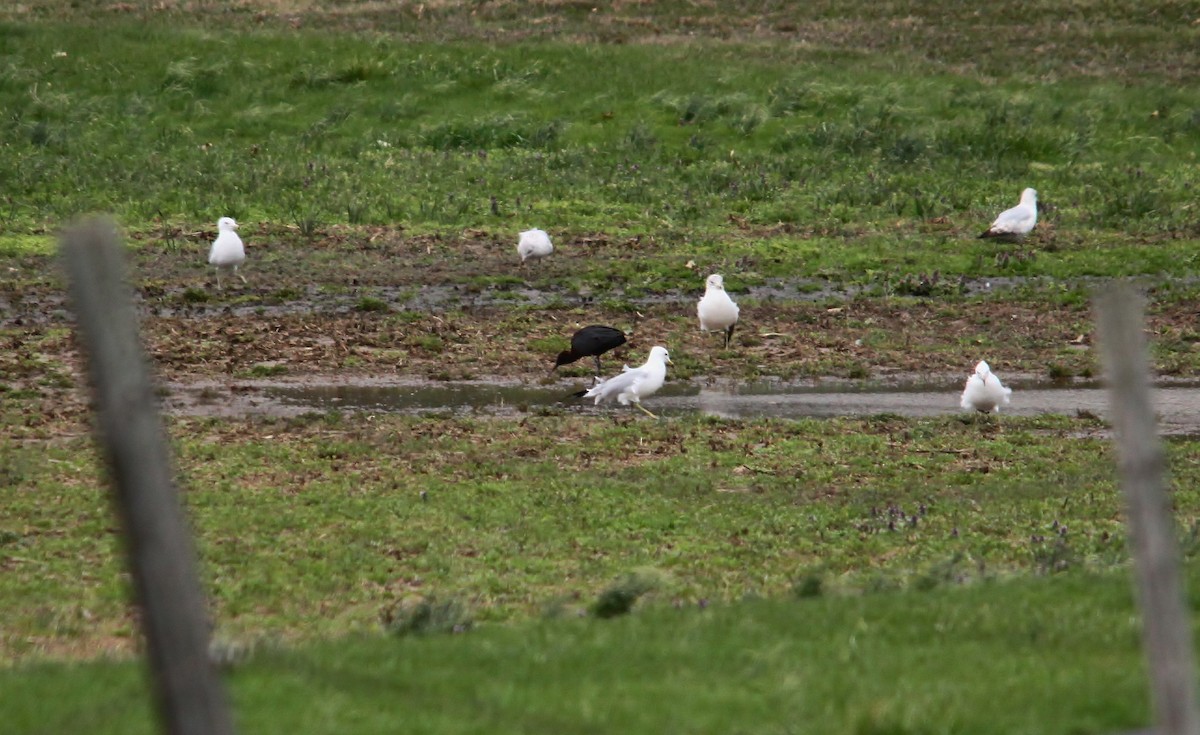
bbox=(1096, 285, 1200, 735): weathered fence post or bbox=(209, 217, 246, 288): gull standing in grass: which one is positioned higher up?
bbox=(209, 217, 246, 288): gull standing in grass

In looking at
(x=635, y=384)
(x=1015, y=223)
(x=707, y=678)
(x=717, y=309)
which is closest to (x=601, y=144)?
(x=1015, y=223)

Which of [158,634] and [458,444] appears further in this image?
[458,444]

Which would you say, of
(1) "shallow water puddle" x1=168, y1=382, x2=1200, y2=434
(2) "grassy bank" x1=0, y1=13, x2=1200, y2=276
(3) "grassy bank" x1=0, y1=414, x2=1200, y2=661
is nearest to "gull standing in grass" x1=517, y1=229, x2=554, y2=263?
(2) "grassy bank" x1=0, y1=13, x2=1200, y2=276

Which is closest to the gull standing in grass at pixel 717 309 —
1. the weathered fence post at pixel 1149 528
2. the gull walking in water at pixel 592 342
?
the gull walking in water at pixel 592 342

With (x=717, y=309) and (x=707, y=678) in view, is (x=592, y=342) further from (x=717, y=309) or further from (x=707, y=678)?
(x=707, y=678)

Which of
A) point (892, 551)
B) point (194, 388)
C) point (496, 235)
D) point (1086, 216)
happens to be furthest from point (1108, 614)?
point (1086, 216)

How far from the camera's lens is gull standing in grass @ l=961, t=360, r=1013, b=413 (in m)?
15.0

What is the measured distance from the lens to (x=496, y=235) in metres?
22.9

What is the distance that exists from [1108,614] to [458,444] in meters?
6.70

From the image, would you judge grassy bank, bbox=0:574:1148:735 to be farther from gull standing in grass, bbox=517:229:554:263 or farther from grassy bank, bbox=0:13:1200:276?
grassy bank, bbox=0:13:1200:276

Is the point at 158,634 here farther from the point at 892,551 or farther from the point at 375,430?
the point at 375,430

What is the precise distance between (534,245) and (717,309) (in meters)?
4.02

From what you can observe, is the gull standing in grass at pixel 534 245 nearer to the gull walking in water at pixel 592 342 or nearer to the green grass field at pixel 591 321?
the green grass field at pixel 591 321

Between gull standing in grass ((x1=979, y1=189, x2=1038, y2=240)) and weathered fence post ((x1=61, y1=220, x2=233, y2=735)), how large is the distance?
62.8 feet
